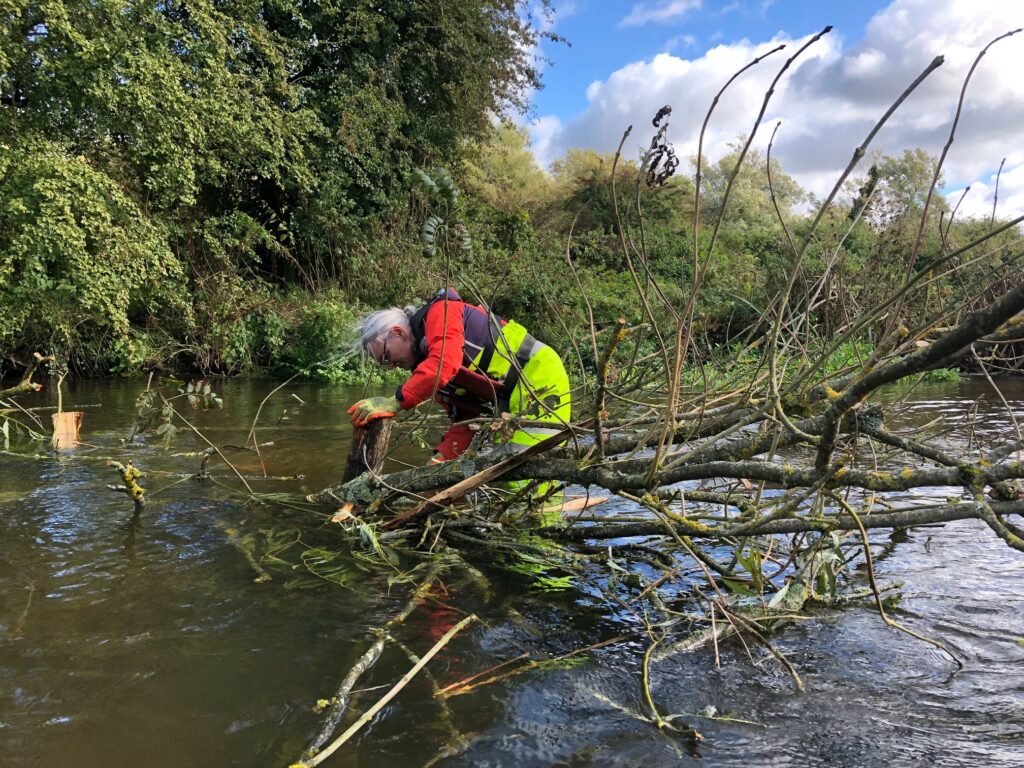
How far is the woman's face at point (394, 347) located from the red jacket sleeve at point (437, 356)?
24 centimetres

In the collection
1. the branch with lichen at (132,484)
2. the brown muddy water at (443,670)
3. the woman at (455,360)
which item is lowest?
the brown muddy water at (443,670)

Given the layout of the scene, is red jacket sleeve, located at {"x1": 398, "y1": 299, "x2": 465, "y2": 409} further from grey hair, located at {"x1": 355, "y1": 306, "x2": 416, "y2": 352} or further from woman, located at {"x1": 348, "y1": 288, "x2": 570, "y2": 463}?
grey hair, located at {"x1": 355, "y1": 306, "x2": 416, "y2": 352}

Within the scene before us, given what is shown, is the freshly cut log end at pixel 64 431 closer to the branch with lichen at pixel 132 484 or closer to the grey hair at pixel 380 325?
the branch with lichen at pixel 132 484

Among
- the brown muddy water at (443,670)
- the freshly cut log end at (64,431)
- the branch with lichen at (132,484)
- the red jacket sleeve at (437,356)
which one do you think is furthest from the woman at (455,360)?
the freshly cut log end at (64,431)

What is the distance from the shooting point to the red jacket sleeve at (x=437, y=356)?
143 inches

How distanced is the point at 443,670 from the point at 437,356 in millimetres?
1784

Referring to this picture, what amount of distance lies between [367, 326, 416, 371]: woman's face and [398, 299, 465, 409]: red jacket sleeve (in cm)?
24

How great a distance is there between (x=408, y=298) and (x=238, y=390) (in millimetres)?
5286

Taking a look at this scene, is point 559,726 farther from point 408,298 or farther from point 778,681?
point 408,298

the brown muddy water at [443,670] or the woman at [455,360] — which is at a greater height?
the woman at [455,360]

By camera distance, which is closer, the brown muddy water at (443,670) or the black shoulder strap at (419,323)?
the brown muddy water at (443,670)

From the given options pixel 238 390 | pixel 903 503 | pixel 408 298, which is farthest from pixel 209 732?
pixel 408 298

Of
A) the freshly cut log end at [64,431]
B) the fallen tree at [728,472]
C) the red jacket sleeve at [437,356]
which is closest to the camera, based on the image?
the fallen tree at [728,472]

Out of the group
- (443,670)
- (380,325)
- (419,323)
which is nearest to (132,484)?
(380,325)
